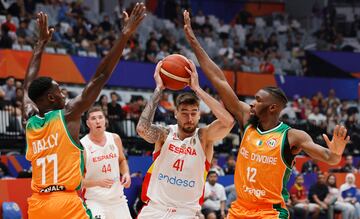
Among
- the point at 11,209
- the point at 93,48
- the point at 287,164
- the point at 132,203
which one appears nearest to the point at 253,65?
the point at 93,48

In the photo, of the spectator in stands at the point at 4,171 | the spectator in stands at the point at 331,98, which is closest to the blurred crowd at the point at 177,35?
the spectator in stands at the point at 331,98

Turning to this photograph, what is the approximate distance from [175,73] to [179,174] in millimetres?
978

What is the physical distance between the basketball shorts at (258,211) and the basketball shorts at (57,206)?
1363 mm

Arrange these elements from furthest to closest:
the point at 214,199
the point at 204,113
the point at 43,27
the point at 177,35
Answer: the point at 177,35
the point at 204,113
the point at 214,199
the point at 43,27

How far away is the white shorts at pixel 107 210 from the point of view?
9523 mm

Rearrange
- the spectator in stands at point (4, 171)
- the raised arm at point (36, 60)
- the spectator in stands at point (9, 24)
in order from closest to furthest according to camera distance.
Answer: the raised arm at point (36, 60)
the spectator in stands at point (4, 171)
the spectator in stands at point (9, 24)

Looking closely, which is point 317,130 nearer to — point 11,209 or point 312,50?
point 312,50

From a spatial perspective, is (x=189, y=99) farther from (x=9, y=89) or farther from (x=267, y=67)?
(x=267, y=67)

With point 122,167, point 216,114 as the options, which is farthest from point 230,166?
point 216,114

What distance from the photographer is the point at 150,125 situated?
23.4 feet

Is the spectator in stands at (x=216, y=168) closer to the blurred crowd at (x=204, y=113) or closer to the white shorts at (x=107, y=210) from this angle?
the blurred crowd at (x=204, y=113)

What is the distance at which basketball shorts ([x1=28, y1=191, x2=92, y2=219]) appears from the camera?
6.09 metres

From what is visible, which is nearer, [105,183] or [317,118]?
[105,183]

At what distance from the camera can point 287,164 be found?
6.63 metres
